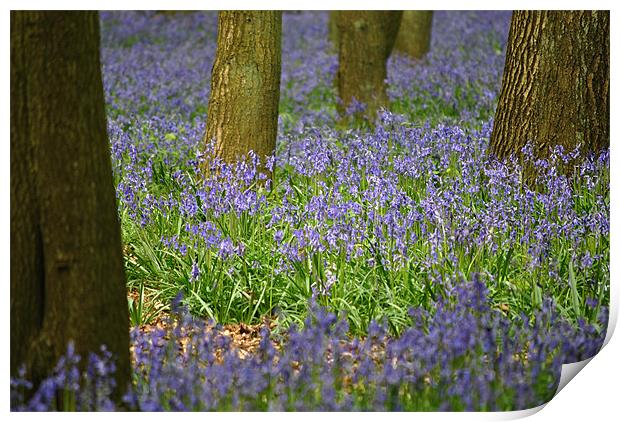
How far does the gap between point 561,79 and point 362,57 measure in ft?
11.4

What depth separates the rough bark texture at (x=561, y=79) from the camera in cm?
528

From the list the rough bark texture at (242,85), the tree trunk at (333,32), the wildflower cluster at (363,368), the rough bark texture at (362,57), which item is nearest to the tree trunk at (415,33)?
the tree trunk at (333,32)

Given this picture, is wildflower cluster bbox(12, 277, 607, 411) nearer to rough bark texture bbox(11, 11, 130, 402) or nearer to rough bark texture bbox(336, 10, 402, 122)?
rough bark texture bbox(11, 11, 130, 402)

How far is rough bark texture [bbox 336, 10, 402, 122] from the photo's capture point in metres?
8.53

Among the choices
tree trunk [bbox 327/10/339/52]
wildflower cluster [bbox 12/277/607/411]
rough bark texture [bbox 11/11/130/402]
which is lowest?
wildflower cluster [bbox 12/277/607/411]

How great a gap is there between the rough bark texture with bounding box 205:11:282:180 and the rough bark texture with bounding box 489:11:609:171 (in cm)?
162

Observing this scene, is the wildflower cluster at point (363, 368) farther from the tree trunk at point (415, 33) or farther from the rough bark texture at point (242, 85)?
the tree trunk at point (415, 33)

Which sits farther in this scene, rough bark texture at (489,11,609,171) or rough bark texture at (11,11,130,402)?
rough bark texture at (489,11,609,171)

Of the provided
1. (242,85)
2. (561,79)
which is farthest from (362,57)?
(561,79)

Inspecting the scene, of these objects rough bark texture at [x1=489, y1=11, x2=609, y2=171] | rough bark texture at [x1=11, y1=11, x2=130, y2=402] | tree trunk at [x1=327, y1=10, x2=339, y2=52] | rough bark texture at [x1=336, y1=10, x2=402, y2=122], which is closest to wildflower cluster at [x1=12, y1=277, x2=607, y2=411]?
rough bark texture at [x1=11, y1=11, x2=130, y2=402]

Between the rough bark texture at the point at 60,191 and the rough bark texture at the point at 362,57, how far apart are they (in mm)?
5191

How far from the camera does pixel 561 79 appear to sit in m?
5.36

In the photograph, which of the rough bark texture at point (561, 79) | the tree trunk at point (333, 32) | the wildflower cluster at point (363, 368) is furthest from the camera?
the tree trunk at point (333, 32)
